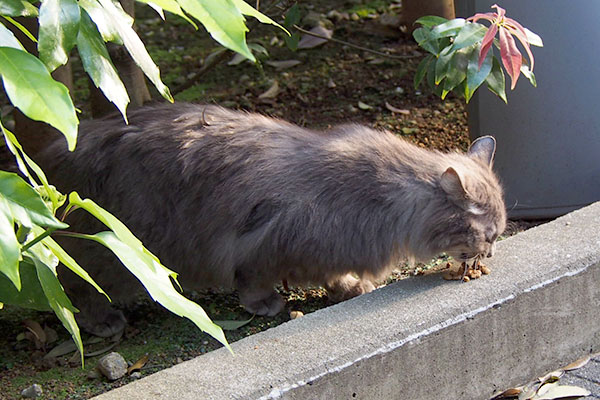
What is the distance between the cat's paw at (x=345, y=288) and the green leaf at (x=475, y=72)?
0.91 m

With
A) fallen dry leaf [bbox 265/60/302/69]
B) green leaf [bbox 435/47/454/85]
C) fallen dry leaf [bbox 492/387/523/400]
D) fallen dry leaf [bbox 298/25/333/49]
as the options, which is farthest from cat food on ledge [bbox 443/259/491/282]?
fallen dry leaf [bbox 298/25/333/49]

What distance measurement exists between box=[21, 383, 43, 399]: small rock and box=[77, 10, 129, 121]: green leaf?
1596 millimetres

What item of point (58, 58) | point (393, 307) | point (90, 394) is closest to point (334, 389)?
point (393, 307)

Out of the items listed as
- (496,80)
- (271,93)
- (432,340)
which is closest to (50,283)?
(432,340)

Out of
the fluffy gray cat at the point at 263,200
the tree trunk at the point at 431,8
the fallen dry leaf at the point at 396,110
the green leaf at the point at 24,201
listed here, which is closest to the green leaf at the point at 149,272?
the green leaf at the point at 24,201

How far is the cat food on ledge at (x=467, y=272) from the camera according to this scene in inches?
125

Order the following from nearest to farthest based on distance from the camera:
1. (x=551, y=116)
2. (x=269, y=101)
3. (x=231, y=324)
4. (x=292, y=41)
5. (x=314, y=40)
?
1. (x=231, y=324)
2. (x=551, y=116)
3. (x=292, y=41)
4. (x=269, y=101)
5. (x=314, y=40)

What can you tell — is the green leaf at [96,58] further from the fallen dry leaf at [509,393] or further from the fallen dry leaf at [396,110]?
the fallen dry leaf at [396,110]

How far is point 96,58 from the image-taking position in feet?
5.32

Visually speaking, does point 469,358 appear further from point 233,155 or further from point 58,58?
point 58,58

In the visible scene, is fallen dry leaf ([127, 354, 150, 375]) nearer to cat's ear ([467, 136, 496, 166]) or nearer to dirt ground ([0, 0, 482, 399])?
dirt ground ([0, 0, 482, 399])

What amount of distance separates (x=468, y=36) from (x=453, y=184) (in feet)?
1.89

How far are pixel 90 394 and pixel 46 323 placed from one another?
0.79 m

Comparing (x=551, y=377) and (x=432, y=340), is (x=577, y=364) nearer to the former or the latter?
(x=551, y=377)
